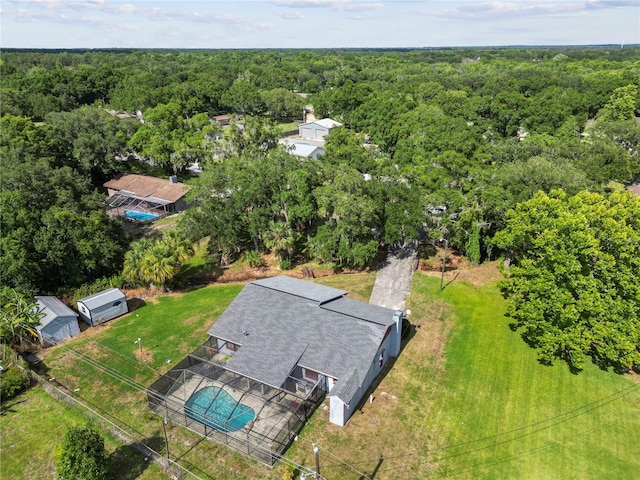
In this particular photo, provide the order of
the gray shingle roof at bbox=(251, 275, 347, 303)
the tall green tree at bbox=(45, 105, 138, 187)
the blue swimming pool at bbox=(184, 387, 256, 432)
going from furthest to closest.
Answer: the tall green tree at bbox=(45, 105, 138, 187), the gray shingle roof at bbox=(251, 275, 347, 303), the blue swimming pool at bbox=(184, 387, 256, 432)

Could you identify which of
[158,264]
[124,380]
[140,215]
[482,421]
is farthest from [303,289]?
[140,215]

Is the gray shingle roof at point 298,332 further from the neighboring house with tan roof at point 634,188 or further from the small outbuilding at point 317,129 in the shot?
the small outbuilding at point 317,129

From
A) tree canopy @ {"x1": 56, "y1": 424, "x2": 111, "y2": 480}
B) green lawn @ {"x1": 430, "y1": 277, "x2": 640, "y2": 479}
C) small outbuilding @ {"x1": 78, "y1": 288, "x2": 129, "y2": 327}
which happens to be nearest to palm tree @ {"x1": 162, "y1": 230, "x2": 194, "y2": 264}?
small outbuilding @ {"x1": 78, "y1": 288, "x2": 129, "y2": 327}

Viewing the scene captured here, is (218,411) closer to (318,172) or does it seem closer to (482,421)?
(482,421)

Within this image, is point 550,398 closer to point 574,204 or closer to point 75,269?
point 574,204

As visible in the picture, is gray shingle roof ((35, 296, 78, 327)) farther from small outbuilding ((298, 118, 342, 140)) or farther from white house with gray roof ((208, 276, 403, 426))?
small outbuilding ((298, 118, 342, 140))
